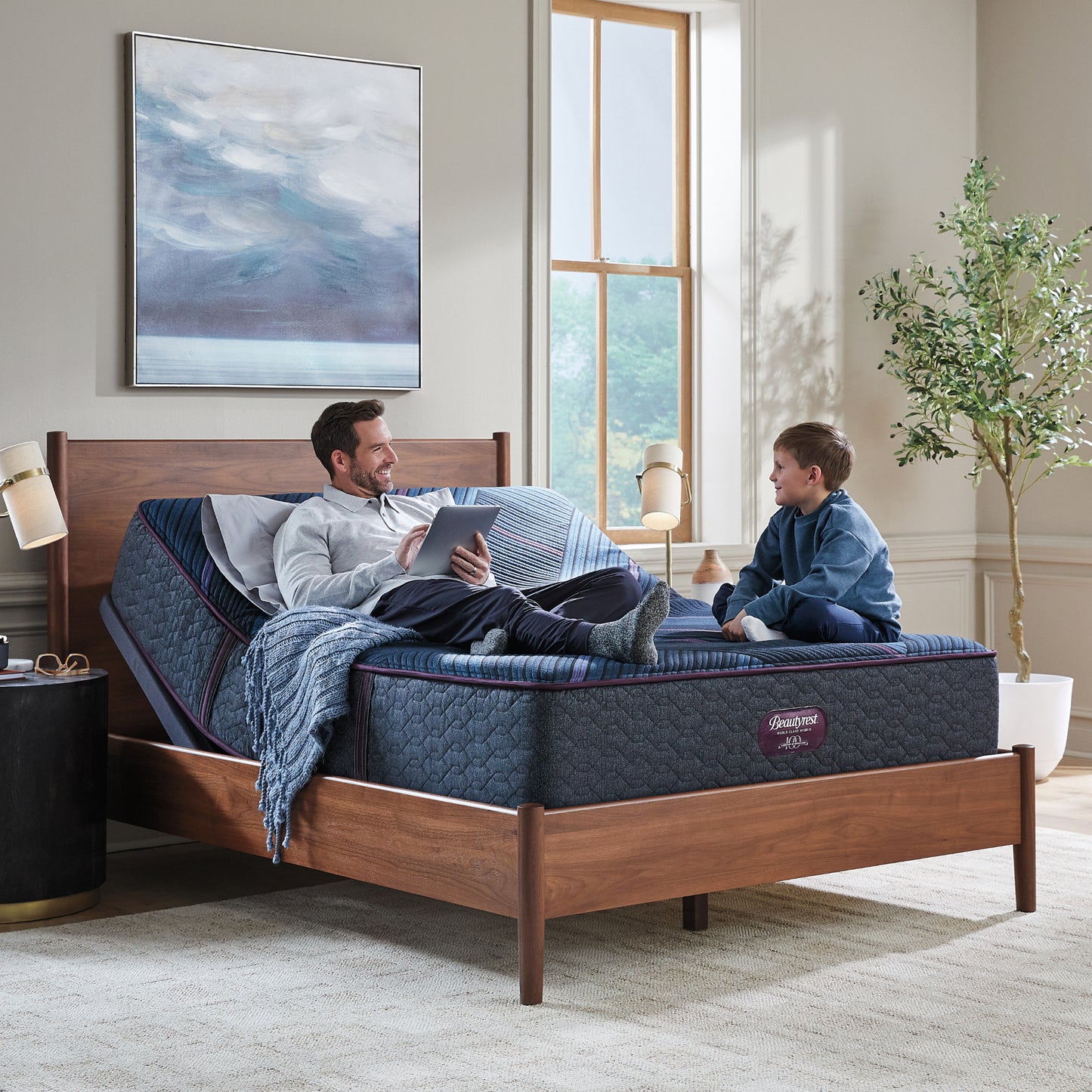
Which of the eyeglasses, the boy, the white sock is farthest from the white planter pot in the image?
the eyeglasses

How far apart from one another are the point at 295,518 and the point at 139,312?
2.54 feet

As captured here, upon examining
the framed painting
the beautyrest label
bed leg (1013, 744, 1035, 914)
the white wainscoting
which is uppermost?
the framed painting

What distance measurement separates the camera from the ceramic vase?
462 cm

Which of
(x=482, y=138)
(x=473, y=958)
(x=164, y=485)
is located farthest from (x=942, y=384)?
(x=473, y=958)

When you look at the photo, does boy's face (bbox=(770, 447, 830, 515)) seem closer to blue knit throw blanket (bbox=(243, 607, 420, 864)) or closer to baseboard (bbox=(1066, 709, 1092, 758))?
blue knit throw blanket (bbox=(243, 607, 420, 864))

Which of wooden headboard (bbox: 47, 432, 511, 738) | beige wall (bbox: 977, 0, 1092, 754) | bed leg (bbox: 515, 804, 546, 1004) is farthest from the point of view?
beige wall (bbox: 977, 0, 1092, 754)

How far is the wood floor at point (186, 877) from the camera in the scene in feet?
11.3

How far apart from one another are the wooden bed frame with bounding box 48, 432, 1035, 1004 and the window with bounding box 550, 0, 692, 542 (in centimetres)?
136

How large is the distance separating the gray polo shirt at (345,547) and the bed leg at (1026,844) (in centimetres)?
120

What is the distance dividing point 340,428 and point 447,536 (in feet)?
1.90

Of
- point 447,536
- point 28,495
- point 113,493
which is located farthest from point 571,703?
point 113,493

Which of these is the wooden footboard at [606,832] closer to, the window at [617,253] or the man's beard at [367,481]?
the man's beard at [367,481]

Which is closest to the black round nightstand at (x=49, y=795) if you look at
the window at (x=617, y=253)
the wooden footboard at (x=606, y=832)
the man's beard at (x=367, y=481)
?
the wooden footboard at (x=606, y=832)

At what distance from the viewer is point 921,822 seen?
315 cm
